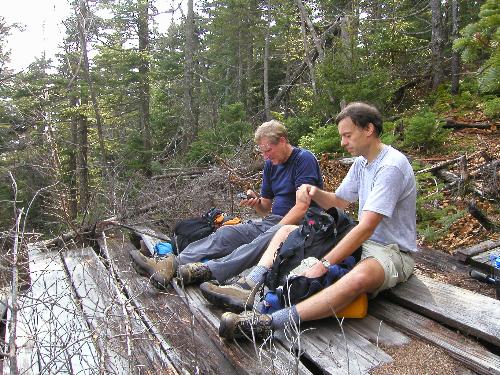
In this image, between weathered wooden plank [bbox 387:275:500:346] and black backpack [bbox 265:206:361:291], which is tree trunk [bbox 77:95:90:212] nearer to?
black backpack [bbox 265:206:361:291]

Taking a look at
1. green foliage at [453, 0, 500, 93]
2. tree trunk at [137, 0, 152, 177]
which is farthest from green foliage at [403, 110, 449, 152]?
tree trunk at [137, 0, 152, 177]

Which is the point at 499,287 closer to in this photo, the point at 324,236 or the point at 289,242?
the point at 324,236

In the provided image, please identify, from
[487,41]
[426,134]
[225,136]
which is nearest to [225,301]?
[487,41]

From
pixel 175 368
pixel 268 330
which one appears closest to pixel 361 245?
pixel 268 330

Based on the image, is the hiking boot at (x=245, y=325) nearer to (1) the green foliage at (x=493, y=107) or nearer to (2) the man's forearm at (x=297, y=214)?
(2) the man's forearm at (x=297, y=214)

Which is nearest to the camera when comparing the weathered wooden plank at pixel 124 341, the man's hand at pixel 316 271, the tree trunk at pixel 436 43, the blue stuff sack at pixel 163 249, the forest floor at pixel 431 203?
the weathered wooden plank at pixel 124 341

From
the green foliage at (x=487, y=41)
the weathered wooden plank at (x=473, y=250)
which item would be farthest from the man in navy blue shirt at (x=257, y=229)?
the green foliage at (x=487, y=41)

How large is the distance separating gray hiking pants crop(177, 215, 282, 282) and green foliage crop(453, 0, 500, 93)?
2533 millimetres

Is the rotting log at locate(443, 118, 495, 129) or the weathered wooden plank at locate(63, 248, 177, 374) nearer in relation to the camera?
the weathered wooden plank at locate(63, 248, 177, 374)

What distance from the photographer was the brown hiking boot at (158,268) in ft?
12.0

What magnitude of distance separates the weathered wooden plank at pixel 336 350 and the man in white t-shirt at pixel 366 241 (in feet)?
0.37

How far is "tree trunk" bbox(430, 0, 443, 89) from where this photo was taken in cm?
1105

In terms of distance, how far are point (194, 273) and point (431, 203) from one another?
3.69 m

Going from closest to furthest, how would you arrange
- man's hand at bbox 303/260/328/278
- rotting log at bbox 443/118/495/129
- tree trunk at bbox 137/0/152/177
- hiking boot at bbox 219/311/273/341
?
1. hiking boot at bbox 219/311/273/341
2. man's hand at bbox 303/260/328/278
3. rotting log at bbox 443/118/495/129
4. tree trunk at bbox 137/0/152/177
